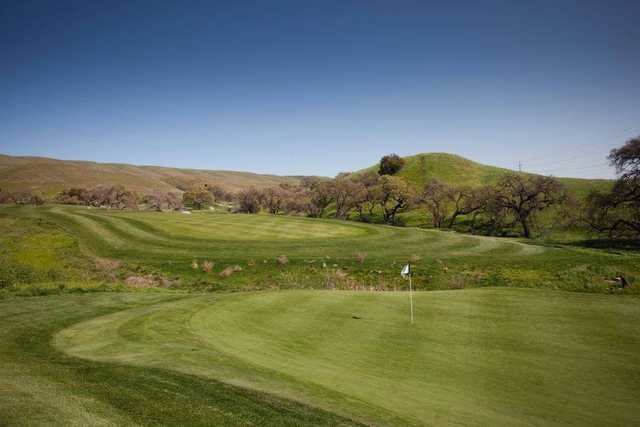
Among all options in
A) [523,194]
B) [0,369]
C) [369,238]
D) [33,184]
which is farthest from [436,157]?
[33,184]

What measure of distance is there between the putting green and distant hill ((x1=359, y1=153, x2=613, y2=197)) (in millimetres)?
83433

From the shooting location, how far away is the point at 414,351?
10.5 meters

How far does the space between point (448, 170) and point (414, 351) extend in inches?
3941

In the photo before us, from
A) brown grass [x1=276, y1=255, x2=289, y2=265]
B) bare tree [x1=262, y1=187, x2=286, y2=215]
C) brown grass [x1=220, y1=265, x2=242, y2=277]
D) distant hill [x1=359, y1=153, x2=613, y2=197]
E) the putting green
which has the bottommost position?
brown grass [x1=220, y1=265, x2=242, y2=277]

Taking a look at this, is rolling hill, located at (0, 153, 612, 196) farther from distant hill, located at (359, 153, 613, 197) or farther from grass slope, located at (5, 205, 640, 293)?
grass slope, located at (5, 205, 640, 293)

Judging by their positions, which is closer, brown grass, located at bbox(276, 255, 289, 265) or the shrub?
brown grass, located at bbox(276, 255, 289, 265)

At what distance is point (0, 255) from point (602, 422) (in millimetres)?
43812

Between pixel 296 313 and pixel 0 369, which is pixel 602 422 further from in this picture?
pixel 0 369

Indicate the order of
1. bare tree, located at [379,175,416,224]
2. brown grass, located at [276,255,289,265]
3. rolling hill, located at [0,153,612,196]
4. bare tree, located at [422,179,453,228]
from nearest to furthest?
brown grass, located at [276,255,289,265], bare tree, located at [422,179,453,228], bare tree, located at [379,175,416,224], rolling hill, located at [0,153,612,196]

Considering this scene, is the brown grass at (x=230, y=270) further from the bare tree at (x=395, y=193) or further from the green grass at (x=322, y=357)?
the bare tree at (x=395, y=193)

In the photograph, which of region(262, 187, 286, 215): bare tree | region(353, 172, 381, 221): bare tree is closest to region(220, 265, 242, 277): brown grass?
region(353, 172, 381, 221): bare tree

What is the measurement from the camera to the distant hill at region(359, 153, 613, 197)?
96800 millimetres

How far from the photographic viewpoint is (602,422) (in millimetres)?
7020

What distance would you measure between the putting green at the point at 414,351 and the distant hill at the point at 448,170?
274 feet
